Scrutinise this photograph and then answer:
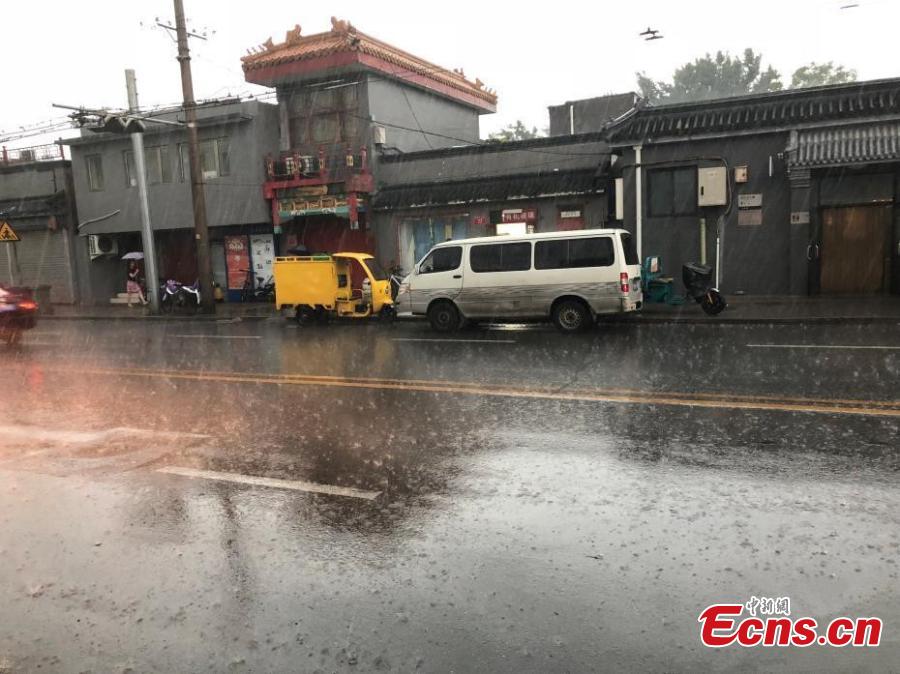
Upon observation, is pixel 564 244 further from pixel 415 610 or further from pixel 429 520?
pixel 415 610

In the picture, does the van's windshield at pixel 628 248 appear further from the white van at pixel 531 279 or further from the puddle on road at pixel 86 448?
the puddle on road at pixel 86 448

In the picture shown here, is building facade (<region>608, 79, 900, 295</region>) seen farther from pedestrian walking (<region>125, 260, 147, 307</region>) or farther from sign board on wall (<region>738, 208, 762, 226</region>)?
pedestrian walking (<region>125, 260, 147, 307</region>)

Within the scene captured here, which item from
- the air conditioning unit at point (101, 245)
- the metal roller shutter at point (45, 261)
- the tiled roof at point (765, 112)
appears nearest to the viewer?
the tiled roof at point (765, 112)

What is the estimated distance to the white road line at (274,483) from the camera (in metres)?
5.35

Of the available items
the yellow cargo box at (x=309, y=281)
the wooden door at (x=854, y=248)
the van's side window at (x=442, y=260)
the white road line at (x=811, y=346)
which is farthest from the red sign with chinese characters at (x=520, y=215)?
the white road line at (x=811, y=346)

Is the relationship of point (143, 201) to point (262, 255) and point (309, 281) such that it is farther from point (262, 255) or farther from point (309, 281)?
point (309, 281)

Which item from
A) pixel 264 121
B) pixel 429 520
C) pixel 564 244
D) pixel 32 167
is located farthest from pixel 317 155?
pixel 429 520

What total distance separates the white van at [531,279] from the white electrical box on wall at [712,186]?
570 centimetres

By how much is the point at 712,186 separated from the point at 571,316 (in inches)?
299

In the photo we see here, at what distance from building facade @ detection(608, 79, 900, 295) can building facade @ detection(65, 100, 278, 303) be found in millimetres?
13460

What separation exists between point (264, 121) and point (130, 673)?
81.8 ft

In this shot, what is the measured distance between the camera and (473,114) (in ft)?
101

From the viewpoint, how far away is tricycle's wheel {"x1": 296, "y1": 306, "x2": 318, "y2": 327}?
1875cm

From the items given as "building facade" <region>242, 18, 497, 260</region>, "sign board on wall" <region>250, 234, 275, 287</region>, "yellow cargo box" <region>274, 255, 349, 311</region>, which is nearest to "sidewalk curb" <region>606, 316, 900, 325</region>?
"yellow cargo box" <region>274, 255, 349, 311</region>
